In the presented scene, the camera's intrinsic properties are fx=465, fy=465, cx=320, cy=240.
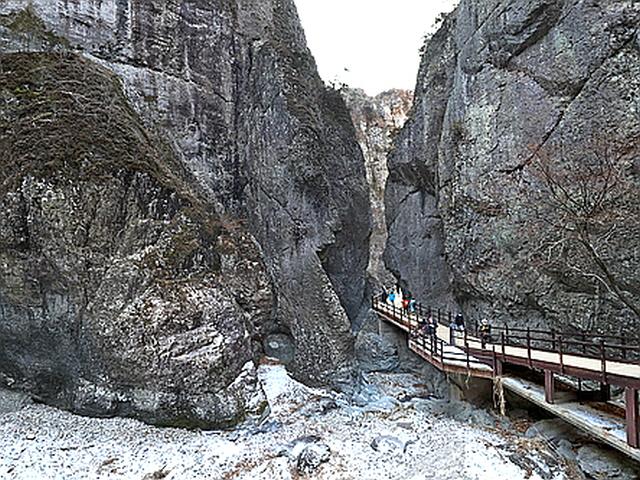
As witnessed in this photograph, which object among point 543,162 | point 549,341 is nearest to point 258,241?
point 543,162

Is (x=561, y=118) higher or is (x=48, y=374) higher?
(x=561, y=118)

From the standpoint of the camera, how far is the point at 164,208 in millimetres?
15070

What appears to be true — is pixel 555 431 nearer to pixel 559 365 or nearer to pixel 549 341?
pixel 559 365

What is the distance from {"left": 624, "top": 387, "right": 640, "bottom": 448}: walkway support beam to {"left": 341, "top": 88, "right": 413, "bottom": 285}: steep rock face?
1510 inches

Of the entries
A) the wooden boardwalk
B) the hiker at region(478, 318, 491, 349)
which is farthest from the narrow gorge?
the hiker at region(478, 318, 491, 349)

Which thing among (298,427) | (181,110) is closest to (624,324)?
(298,427)

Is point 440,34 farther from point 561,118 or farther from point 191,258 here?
point 191,258

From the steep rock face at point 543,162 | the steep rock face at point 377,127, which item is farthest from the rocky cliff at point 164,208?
the steep rock face at point 377,127

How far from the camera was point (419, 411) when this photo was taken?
16344 millimetres

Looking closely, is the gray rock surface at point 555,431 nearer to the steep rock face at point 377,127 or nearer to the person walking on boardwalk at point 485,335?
the person walking on boardwalk at point 485,335

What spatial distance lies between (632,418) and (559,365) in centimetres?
246

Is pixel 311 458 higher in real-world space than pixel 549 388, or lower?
lower

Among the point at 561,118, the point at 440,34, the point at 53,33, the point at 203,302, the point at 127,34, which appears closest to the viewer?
the point at 203,302

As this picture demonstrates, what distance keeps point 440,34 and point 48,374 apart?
78.3ft
